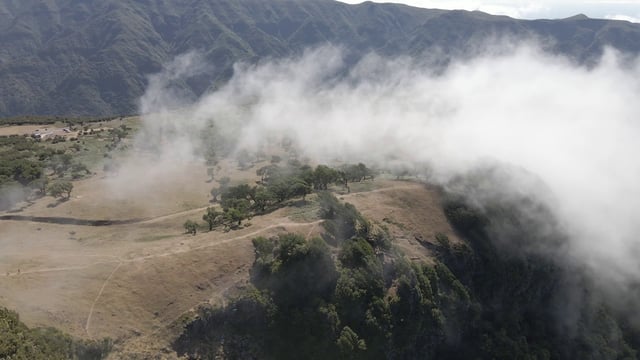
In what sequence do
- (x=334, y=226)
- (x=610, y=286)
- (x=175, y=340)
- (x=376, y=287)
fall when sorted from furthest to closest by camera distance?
(x=610, y=286) < (x=334, y=226) < (x=376, y=287) < (x=175, y=340)

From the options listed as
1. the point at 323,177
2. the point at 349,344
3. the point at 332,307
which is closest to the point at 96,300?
the point at 332,307

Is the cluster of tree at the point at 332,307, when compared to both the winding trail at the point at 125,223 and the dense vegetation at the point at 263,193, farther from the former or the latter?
the dense vegetation at the point at 263,193

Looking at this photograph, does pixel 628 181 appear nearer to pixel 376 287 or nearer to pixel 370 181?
pixel 370 181

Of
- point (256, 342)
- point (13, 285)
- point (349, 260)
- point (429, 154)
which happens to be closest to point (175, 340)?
point (256, 342)

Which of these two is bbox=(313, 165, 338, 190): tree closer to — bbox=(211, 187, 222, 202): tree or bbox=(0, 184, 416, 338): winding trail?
bbox=(0, 184, 416, 338): winding trail

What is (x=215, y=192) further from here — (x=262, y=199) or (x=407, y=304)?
(x=407, y=304)

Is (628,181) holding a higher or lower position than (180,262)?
lower
